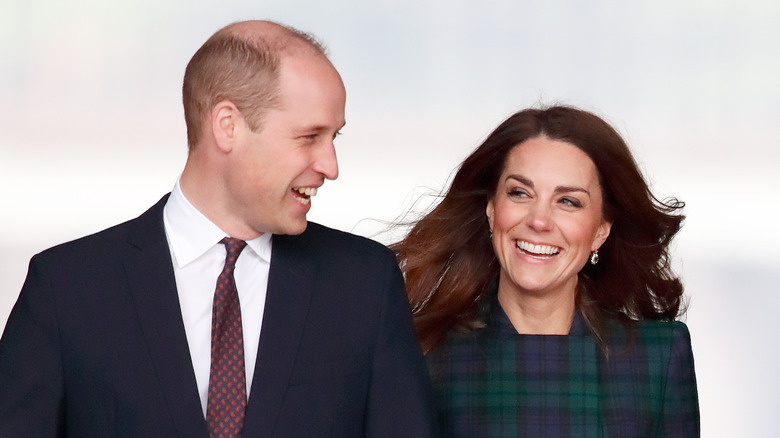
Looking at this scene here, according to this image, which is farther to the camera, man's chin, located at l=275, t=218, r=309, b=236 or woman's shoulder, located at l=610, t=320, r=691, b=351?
woman's shoulder, located at l=610, t=320, r=691, b=351

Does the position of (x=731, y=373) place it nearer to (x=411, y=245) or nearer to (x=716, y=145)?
(x=716, y=145)

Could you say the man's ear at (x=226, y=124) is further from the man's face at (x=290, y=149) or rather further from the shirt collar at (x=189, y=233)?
the shirt collar at (x=189, y=233)

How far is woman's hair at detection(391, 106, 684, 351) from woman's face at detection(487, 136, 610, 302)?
6 cm

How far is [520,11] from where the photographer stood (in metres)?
5.61

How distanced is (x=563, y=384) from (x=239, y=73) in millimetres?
1238

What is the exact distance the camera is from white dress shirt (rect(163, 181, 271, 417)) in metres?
2.53


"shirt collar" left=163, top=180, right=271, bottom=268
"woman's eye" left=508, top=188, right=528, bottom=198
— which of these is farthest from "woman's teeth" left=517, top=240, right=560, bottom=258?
"shirt collar" left=163, top=180, right=271, bottom=268

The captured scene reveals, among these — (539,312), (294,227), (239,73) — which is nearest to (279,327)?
(294,227)

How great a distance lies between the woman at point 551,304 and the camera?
3.27 m

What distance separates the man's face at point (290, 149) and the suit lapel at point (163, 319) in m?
0.19

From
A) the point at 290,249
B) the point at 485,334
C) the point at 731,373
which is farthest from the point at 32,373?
the point at 731,373

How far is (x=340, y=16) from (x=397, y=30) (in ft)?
0.76

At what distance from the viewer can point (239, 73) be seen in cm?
250

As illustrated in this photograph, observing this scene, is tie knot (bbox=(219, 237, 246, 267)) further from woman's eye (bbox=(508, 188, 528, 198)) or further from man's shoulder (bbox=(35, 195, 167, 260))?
woman's eye (bbox=(508, 188, 528, 198))
